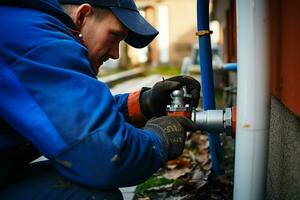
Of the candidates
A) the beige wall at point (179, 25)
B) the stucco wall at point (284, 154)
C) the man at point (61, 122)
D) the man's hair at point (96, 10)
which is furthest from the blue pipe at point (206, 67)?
the beige wall at point (179, 25)

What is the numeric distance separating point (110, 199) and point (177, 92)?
0.60m

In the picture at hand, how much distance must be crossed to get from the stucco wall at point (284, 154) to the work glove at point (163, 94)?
37 centimetres

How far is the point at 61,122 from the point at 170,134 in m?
0.47

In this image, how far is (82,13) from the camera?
70.3 inches

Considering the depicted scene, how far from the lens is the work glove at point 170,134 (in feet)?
5.32

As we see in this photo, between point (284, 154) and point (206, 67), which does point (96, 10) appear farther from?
point (284, 154)

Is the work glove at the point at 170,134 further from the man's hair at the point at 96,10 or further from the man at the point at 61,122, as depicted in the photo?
the man's hair at the point at 96,10

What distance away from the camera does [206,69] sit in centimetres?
239

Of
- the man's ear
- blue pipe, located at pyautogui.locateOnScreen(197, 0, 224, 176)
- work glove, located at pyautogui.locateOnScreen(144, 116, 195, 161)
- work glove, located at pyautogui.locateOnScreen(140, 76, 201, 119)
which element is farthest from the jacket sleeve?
blue pipe, located at pyautogui.locateOnScreen(197, 0, 224, 176)


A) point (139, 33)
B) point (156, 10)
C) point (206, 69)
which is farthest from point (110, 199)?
point (156, 10)

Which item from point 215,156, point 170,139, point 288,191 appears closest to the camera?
point 170,139

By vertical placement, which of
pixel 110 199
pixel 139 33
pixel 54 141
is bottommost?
pixel 110 199

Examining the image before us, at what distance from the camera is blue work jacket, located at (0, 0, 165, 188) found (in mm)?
1348

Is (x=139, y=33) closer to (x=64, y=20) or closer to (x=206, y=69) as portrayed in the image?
(x=64, y=20)
